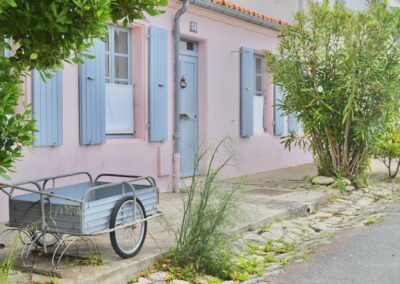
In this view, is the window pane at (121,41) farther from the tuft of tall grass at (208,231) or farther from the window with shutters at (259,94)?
the window with shutters at (259,94)

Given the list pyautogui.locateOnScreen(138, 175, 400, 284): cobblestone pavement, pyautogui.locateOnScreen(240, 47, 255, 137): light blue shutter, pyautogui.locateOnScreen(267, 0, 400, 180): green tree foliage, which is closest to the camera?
pyautogui.locateOnScreen(138, 175, 400, 284): cobblestone pavement

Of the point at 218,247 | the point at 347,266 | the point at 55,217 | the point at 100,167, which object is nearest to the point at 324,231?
the point at 347,266

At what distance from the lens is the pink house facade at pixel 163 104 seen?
725 cm

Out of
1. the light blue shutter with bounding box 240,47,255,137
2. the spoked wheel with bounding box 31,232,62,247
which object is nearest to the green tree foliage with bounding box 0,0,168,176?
the spoked wheel with bounding box 31,232,62,247

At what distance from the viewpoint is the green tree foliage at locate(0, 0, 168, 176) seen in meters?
3.31

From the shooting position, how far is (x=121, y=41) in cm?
850

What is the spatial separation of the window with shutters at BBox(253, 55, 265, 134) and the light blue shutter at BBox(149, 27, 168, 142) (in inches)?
136

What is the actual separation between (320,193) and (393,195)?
171cm

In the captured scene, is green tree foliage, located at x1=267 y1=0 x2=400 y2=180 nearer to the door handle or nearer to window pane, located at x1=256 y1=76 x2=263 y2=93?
the door handle

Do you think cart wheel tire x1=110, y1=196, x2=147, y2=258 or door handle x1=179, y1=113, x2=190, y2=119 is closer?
cart wheel tire x1=110, y1=196, x2=147, y2=258

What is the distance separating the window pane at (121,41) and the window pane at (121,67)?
0.11 meters

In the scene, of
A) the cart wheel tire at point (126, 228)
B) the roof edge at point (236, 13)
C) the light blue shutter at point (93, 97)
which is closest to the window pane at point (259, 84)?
the roof edge at point (236, 13)

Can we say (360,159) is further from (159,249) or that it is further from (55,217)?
(55,217)

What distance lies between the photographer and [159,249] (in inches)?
210
